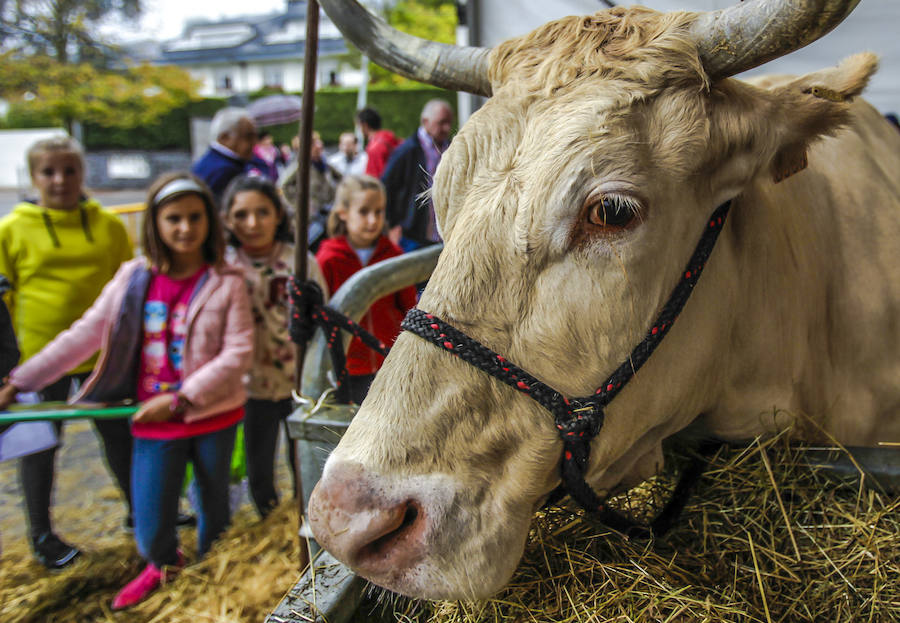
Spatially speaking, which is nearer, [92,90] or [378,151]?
[378,151]

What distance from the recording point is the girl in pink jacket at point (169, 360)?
2.82 m

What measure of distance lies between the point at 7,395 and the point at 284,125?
2588 cm

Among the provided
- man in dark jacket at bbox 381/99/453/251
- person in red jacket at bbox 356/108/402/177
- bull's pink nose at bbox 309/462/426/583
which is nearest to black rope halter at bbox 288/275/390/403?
bull's pink nose at bbox 309/462/426/583

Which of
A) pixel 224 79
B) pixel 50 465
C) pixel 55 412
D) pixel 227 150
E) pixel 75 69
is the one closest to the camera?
pixel 55 412

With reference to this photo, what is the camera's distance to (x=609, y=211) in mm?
1218

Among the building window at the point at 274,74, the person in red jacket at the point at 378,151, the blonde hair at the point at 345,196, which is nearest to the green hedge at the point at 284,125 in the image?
the person in red jacket at the point at 378,151

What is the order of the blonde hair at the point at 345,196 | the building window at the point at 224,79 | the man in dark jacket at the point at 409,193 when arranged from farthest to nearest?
the building window at the point at 224,79 < the man in dark jacket at the point at 409,193 < the blonde hair at the point at 345,196

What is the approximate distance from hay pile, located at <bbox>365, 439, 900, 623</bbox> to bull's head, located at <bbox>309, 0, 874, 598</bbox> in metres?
0.16

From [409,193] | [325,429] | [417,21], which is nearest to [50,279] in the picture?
[325,429]

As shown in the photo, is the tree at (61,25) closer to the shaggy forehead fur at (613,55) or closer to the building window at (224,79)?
the shaggy forehead fur at (613,55)

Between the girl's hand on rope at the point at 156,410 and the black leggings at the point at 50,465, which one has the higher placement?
the girl's hand on rope at the point at 156,410

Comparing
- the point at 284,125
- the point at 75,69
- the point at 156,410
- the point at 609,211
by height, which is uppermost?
A: the point at 75,69

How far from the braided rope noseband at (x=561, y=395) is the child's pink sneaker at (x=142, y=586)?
7.67ft

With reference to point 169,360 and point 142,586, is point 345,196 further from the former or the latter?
point 142,586
